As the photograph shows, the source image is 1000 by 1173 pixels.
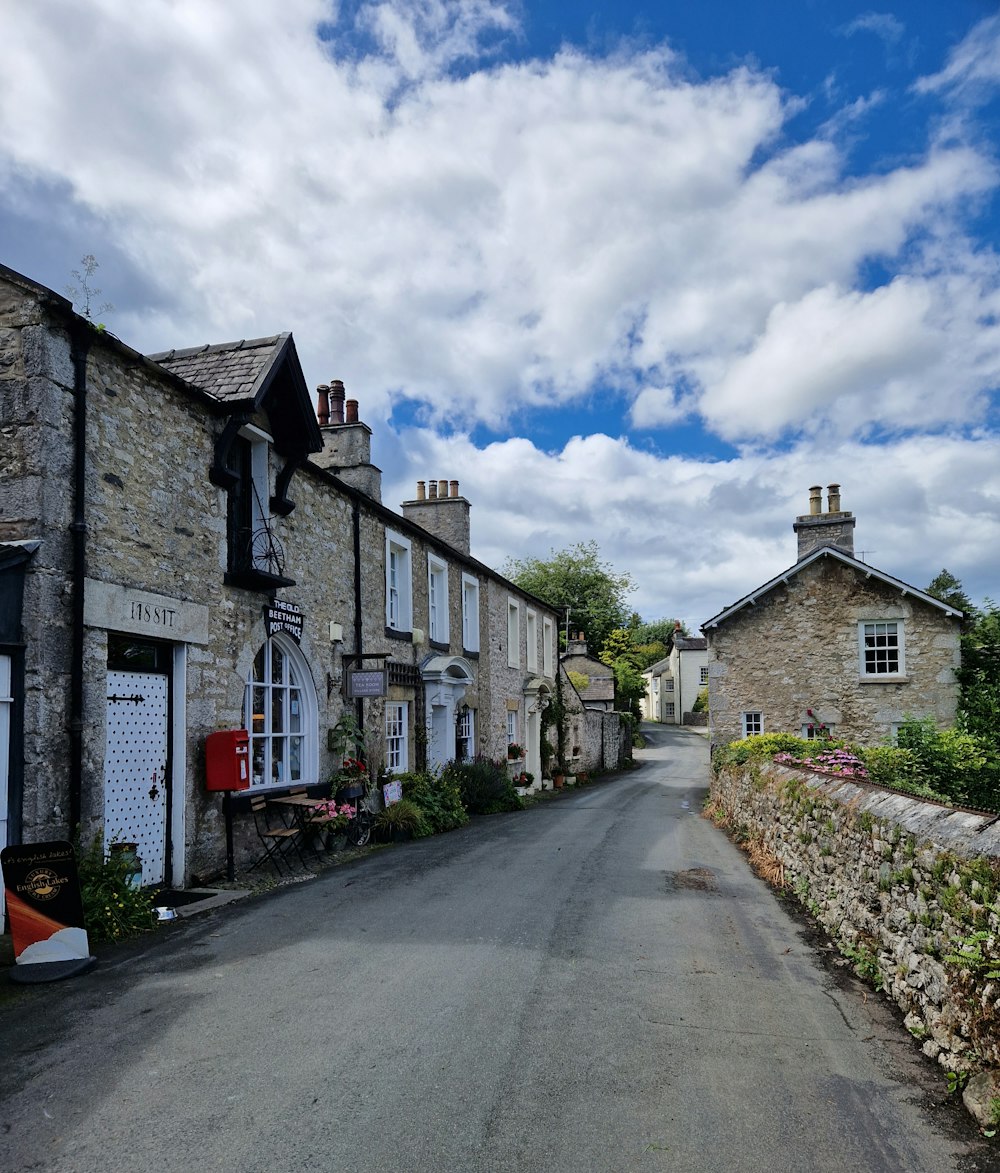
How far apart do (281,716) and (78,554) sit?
4854 mm

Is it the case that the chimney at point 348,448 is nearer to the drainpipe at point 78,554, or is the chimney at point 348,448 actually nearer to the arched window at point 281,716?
the arched window at point 281,716

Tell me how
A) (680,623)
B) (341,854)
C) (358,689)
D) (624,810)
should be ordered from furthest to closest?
(680,623), (624,810), (358,689), (341,854)

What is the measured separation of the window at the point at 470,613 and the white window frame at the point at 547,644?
7916 millimetres

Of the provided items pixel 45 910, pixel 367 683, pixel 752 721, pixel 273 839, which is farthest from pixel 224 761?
pixel 752 721

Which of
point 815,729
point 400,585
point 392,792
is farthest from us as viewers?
point 815,729

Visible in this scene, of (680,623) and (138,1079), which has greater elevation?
(680,623)

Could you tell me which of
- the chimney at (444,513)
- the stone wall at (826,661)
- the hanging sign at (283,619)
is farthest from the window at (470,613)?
the hanging sign at (283,619)

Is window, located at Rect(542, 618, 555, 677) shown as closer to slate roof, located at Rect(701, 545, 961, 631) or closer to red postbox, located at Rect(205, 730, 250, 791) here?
slate roof, located at Rect(701, 545, 961, 631)

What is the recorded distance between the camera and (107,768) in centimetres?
841

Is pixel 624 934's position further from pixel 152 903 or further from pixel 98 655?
pixel 98 655

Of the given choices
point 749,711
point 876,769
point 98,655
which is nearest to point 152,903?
point 98,655

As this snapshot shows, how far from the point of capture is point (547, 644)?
2980 cm

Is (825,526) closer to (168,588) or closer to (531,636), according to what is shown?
(531,636)

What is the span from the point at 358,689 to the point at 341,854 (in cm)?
250
